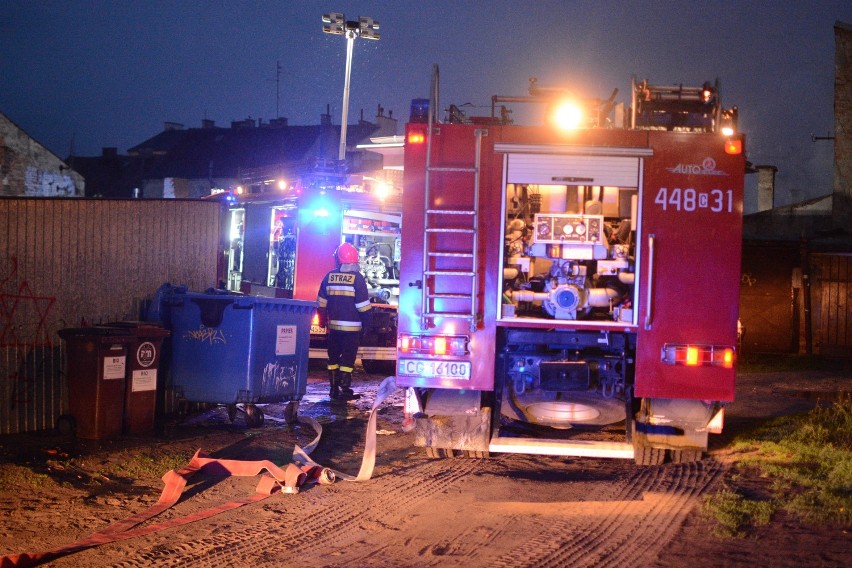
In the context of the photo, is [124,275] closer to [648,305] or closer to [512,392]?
[512,392]

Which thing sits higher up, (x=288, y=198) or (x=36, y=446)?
(x=288, y=198)

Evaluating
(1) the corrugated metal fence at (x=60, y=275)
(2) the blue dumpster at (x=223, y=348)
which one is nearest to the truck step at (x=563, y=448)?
(2) the blue dumpster at (x=223, y=348)

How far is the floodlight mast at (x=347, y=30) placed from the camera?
19.4 meters

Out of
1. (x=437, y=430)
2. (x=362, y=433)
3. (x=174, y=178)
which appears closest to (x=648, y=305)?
(x=437, y=430)

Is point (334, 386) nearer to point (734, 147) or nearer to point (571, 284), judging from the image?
point (571, 284)

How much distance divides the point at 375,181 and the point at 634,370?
8.64 meters

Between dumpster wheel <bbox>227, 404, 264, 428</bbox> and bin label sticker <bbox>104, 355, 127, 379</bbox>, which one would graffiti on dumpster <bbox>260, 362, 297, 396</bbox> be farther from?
bin label sticker <bbox>104, 355, 127, 379</bbox>

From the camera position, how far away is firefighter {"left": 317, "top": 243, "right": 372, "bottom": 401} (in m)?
10.8

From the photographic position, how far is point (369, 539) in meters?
5.18

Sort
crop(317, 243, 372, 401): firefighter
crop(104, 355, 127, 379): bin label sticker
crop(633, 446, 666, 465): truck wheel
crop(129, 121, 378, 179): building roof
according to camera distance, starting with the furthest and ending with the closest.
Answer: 1. crop(129, 121, 378, 179): building roof
2. crop(317, 243, 372, 401): firefighter
3. crop(104, 355, 127, 379): bin label sticker
4. crop(633, 446, 666, 465): truck wheel

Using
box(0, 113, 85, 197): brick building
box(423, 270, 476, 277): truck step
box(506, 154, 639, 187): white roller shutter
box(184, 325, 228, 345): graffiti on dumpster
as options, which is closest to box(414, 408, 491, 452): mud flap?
box(423, 270, 476, 277): truck step

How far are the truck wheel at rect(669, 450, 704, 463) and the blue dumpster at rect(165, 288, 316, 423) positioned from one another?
4.01 meters

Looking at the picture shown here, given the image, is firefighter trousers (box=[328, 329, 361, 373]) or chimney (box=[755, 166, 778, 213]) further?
chimney (box=[755, 166, 778, 213])

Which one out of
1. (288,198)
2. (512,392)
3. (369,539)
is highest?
(288,198)
